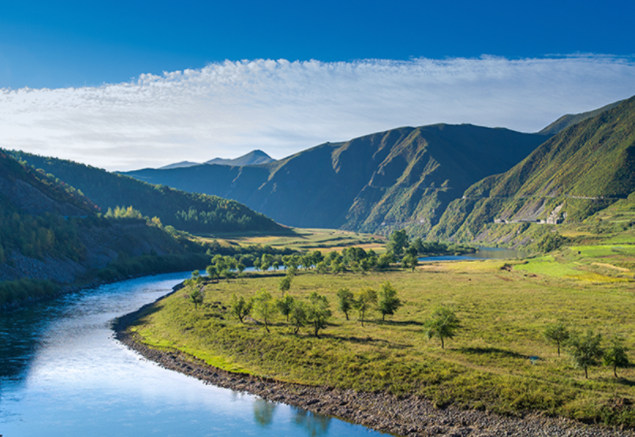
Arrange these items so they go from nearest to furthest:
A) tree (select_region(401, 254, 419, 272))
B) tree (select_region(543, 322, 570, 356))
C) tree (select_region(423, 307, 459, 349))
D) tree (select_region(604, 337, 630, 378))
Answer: tree (select_region(604, 337, 630, 378))
tree (select_region(543, 322, 570, 356))
tree (select_region(423, 307, 459, 349))
tree (select_region(401, 254, 419, 272))

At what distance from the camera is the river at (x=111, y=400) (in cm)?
4050

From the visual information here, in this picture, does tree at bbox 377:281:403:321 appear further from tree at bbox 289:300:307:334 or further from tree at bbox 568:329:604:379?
tree at bbox 568:329:604:379

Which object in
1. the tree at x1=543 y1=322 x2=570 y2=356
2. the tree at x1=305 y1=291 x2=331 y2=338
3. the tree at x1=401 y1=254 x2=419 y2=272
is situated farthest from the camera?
the tree at x1=401 y1=254 x2=419 y2=272

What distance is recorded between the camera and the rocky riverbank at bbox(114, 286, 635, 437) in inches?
1473

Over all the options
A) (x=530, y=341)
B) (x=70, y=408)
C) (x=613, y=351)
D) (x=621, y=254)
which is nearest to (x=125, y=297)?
(x=70, y=408)

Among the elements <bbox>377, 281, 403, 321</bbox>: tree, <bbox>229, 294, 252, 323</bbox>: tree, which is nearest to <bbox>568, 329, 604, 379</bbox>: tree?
<bbox>377, 281, 403, 321</bbox>: tree

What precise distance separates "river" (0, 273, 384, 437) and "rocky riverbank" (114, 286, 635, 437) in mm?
1524

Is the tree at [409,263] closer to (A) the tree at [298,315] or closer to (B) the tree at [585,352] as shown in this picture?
(A) the tree at [298,315]

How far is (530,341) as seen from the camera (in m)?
57.9

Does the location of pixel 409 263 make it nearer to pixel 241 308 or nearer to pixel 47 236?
pixel 241 308

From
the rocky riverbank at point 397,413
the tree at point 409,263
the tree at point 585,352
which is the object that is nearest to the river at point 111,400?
the rocky riverbank at point 397,413

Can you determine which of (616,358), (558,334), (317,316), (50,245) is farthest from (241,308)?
(50,245)

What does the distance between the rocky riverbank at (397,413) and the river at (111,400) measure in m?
1.52

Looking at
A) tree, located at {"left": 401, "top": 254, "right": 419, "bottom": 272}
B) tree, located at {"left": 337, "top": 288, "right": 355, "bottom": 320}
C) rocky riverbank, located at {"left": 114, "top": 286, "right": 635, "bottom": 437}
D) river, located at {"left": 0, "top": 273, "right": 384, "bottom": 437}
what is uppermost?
tree, located at {"left": 337, "top": 288, "right": 355, "bottom": 320}
